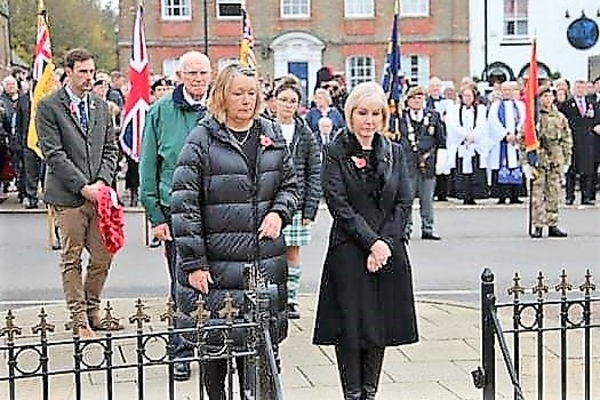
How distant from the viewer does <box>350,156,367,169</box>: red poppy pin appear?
652 centimetres

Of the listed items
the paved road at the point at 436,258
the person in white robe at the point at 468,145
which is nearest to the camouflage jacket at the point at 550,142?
the paved road at the point at 436,258

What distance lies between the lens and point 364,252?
645 cm

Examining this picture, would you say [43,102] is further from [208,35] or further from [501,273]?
[208,35]

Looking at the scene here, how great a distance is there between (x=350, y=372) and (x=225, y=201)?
126 cm

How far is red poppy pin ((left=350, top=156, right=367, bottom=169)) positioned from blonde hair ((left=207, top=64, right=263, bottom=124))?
2.17 ft

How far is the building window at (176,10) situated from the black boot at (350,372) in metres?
43.4

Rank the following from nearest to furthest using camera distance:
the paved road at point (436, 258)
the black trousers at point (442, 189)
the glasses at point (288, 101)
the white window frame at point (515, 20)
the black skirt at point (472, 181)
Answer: the glasses at point (288, 101)
the paved road at point (436, 258)
the black skirt at point (472, 181)
the black trousers at point (442, 189)
the white window frame at point (515, 20)

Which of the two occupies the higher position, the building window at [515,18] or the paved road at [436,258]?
the building window at [515,18]

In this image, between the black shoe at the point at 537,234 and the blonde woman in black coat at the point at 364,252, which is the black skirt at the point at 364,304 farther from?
the black shoe at the point at 537,234

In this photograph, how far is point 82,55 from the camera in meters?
8.38

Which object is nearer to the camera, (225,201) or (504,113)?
(225,201)

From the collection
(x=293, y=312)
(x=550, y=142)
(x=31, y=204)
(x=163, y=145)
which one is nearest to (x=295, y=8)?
(x=31, y=204)

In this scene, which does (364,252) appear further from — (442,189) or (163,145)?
(442,189)

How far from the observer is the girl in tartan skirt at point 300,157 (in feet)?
29.4
